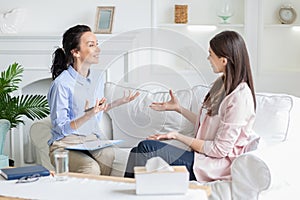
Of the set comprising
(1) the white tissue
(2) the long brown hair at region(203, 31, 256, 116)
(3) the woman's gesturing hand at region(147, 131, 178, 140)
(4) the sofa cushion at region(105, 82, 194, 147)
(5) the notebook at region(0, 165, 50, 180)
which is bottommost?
(5) the notebook at region(0, 165, 50, 180)

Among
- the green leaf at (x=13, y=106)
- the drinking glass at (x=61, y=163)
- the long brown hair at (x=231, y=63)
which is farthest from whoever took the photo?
the green leaf at (x=13, y=106)

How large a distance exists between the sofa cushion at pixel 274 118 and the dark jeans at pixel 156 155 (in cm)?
46

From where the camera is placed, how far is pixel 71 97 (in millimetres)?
3008

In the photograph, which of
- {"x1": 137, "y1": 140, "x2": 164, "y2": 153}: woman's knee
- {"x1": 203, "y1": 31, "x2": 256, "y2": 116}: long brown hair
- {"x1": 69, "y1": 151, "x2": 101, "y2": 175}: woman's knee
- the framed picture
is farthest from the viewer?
the framed picture

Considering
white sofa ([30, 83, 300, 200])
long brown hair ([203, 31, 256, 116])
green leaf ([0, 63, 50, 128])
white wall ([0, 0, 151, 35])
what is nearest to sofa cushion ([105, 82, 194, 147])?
white sofa ([30, 83, 300, 200])

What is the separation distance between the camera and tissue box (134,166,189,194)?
2143 millimetres

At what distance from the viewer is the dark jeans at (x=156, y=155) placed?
2.69 m

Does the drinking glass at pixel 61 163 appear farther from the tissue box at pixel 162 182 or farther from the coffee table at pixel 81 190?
the tissue box at pixel 162 182

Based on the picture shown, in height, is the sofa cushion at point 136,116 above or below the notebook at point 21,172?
above

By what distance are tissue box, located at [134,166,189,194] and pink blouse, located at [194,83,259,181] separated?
60 cm

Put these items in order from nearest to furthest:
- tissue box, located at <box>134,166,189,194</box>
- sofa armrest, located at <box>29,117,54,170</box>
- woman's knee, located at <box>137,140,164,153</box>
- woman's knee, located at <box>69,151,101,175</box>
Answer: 1. tissue box, located at <box>134,166,189,194</box>
2. woman's knee, located at <box>137,140,164,153</box>
3. woman's knee, located at <box>69,151,101,175</box>
4. sofa armrest, located at <box>29,117,54,170</box>

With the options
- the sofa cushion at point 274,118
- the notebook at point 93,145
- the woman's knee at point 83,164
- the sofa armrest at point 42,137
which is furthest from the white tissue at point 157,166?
the sofa armrest at point 42,137

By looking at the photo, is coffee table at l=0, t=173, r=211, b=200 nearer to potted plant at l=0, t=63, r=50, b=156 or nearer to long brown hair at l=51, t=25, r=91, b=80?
long brown hair at l=51, t=25, r=91, b=80

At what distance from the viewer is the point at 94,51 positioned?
9.61ft
